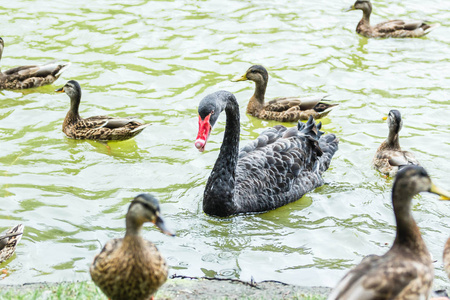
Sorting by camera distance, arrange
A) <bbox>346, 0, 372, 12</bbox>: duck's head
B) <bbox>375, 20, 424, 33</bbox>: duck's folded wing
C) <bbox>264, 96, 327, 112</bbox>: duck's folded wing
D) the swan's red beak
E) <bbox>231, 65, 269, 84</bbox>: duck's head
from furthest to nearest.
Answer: <bbox>346, 0, 372, 12</bbox>: duck's head < <bbox>375, 20, 424, 33</bbox>: duck's folded wing < <bbox>231, 65, 269, 84</bbox>: duck's head < <bbox>264, 96, 327, 112</bbox>: duck's folded wing < the swan's red beak

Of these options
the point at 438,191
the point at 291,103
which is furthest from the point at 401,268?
the point at 291,103

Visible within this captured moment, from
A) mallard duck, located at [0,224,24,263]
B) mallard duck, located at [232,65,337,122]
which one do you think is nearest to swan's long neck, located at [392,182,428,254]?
mallard duck, located at [0,224,24,263]

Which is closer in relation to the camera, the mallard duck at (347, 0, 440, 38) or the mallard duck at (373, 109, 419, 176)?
the mallard duck at (373, 109, 419, 176)

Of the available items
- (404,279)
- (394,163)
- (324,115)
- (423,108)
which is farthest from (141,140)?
(404,279)

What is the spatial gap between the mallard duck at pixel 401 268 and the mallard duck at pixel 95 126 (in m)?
5.51

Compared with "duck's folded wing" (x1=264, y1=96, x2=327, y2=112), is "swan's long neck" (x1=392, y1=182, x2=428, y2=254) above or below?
above

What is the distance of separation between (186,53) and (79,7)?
119 inches

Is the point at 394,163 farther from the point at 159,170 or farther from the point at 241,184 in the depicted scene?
the point at 159,170

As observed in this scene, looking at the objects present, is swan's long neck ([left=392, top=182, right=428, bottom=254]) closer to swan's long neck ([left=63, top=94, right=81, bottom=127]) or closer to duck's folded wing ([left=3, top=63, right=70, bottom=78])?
swan's long neck ([left=63, top=94, right=81, bottom=127])

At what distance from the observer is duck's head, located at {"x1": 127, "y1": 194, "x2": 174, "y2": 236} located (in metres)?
4.84

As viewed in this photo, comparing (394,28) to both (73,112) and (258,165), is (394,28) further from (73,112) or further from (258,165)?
(73,112)

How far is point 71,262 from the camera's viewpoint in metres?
7.11

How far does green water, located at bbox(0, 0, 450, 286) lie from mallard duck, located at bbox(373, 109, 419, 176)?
0.60ft

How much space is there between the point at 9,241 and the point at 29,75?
5.00m
